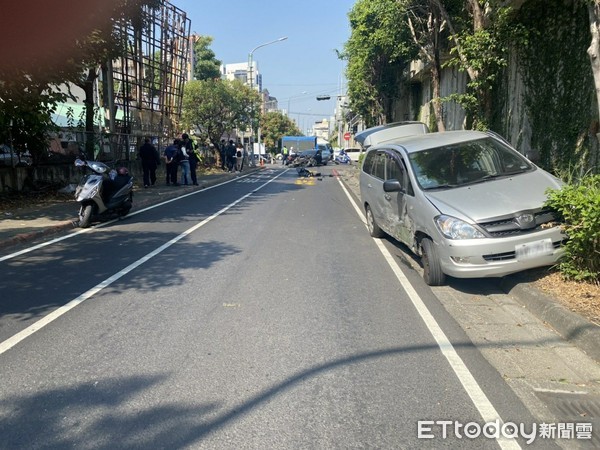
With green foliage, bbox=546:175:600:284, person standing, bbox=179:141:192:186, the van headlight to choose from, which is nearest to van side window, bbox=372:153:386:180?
the van headlight

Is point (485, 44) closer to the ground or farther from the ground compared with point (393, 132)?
farther from the ground

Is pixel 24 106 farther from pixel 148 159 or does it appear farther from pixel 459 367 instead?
pixel 459 367

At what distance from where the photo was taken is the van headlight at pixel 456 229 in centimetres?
582

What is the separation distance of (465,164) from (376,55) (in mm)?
24053

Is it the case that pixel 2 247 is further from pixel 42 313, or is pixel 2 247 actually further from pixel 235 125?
pixel 235 125

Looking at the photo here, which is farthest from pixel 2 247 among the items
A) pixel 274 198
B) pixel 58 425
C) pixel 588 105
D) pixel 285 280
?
pixel 588 105

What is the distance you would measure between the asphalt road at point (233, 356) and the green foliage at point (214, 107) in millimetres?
27898

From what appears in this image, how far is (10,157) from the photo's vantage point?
48.5 feet

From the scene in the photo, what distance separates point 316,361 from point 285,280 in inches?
101

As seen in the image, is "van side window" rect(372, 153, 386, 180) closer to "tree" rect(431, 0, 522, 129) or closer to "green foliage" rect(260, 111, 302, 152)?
"tree" rect(431, 0, 522, 129)

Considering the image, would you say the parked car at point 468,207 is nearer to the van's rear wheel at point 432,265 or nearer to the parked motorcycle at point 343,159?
the van's rear wheel at point 432,265

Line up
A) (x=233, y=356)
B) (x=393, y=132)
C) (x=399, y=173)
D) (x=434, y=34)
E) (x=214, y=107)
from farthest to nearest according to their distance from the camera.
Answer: (x=214, y=107), (x=434, y=34), (x=393, y=132), (x=399, y=173), (x=233, y=356)

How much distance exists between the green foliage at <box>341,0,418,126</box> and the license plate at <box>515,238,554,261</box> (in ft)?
44.6

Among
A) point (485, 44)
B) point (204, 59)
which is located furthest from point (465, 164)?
point (204, 59)
